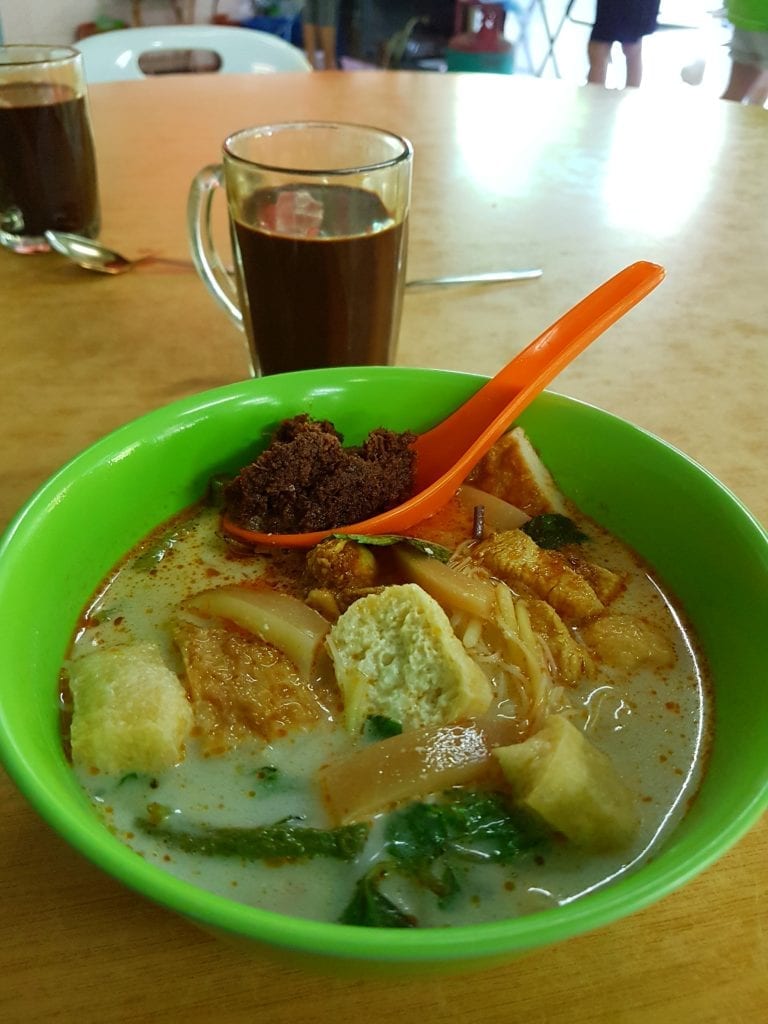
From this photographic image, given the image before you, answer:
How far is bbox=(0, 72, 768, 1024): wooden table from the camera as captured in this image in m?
0.62

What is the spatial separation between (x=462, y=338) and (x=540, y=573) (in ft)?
2.29

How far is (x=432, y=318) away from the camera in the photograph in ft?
5.10

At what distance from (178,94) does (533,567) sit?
2.26 m

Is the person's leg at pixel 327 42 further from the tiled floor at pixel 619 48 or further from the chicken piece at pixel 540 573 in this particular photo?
the chicken piece at pixel 540 573

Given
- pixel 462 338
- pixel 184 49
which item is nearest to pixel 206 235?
pixel 462 338

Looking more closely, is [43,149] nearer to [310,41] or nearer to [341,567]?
[341,567]

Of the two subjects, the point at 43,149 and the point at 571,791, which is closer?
the point at 571,791

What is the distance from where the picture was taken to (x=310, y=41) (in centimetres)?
582

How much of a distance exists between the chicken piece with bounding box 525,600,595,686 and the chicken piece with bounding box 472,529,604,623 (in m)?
0.02

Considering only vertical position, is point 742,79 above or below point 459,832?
above

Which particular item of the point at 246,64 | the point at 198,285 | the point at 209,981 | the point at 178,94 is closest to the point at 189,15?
the point at 246,64

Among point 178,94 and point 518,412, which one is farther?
point 178,94

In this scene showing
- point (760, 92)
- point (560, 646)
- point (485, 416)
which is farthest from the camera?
point (760, 92)

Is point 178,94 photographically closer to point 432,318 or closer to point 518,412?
point 432,318
